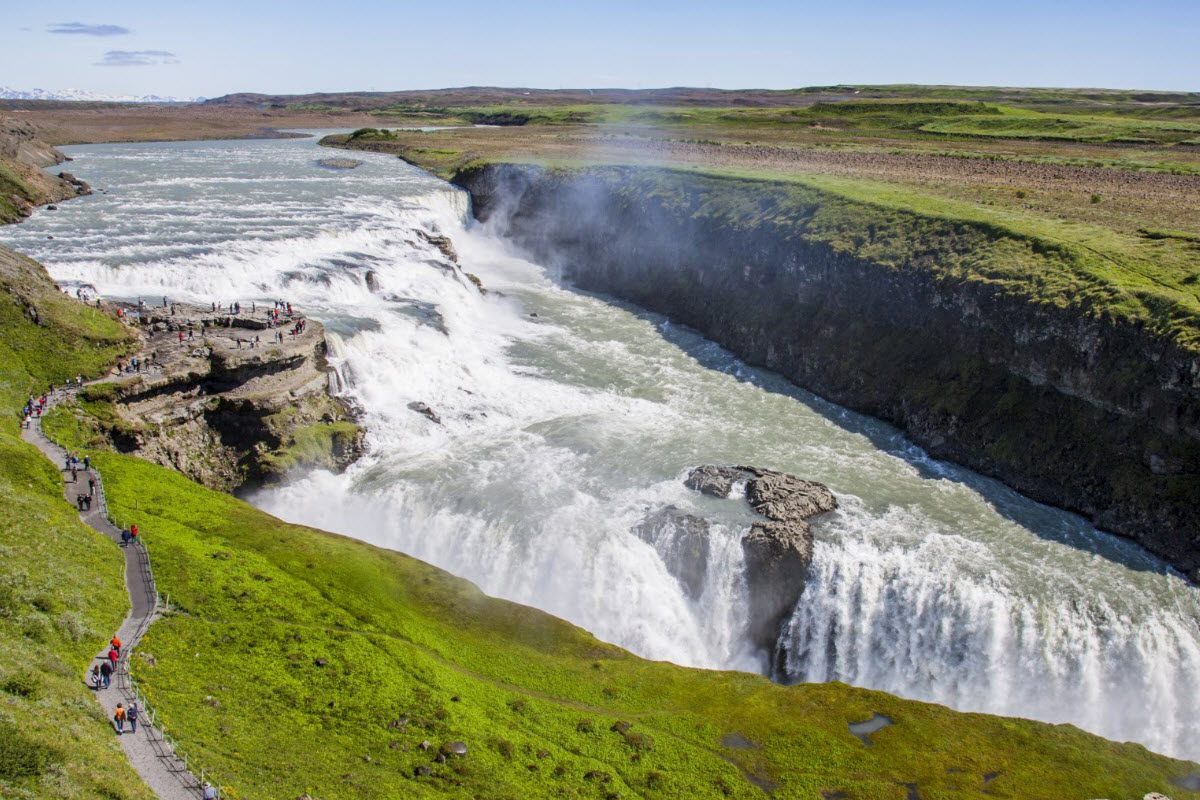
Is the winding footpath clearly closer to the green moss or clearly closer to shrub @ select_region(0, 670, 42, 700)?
shrub @ select_region(0, 670, 42, 700)

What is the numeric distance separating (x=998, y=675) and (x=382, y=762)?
23004mm

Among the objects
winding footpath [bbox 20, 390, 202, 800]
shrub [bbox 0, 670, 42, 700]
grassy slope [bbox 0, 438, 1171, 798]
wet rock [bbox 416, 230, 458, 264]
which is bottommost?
grassy slope [bbox 0, 438, 1171, 798]

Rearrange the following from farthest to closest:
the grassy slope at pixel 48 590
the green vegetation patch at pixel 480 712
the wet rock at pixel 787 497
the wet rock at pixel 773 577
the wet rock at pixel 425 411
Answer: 1. the wet rock at pixel 425 411
2. the wet rock at pixel 787 497
3. the wet rock at pixel 773 577
4. the green vegetation patch at pixel 480 712
5. the grassy slope at pixel 48 590

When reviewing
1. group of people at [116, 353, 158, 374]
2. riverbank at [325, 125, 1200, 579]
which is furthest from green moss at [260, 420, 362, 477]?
riverbank at [325, 125, 1200, 579]

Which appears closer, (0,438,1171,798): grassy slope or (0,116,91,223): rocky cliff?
(0,438,1171,798): grassy slope

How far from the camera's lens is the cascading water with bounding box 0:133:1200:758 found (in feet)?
105

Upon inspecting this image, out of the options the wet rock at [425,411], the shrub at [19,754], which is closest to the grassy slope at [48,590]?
the shrub at [19,754]

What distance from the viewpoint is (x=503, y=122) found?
632ft

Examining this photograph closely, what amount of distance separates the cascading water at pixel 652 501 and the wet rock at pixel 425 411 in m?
0.37

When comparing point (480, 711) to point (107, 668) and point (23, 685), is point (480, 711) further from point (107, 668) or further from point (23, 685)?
point (23, 685)

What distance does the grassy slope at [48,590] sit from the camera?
1803 centimetres

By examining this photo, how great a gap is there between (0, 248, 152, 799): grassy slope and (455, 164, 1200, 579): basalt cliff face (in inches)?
1591

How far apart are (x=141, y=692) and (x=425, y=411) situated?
26984 mm

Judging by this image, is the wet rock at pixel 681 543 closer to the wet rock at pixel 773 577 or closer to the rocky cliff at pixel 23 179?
the wet rock at pixel 773 577
